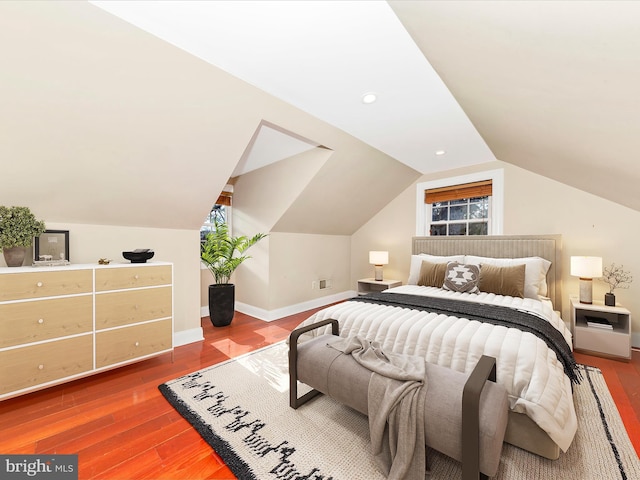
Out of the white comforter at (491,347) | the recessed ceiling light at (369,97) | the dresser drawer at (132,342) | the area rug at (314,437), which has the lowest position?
the area rug at (314,437)

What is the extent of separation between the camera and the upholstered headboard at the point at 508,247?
10.8 ft

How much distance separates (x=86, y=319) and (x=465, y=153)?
4.42 meters

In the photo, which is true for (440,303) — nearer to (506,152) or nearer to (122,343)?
(506,152)

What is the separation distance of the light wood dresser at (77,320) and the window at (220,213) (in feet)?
5.94

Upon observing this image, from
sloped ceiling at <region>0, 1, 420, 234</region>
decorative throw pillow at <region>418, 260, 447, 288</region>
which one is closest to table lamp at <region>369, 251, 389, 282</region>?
decorative throw pillow at <region>418, 260, 447, 288</region>

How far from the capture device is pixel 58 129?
1.77 metres

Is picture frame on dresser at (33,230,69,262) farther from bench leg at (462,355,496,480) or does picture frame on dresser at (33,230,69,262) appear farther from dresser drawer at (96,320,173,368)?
bench leg at (462,355,496,480)

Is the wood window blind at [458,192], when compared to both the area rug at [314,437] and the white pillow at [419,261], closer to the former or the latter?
the white pillow at [419,261]

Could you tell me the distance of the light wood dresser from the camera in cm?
182

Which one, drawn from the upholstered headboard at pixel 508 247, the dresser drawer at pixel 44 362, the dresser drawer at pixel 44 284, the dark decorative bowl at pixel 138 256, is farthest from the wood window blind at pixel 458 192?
the dresser drawer at pixel 44 362

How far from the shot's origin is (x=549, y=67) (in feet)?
4.26

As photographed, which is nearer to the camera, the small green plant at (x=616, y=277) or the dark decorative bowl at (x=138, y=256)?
the dark decorative bowl at (x=138, y=256)

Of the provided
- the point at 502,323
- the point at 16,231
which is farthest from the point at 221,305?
the point at 502,323

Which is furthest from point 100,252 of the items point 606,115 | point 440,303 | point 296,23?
point 606,115
